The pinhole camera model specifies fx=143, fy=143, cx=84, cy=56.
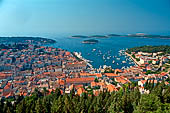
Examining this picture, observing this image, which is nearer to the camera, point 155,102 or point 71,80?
point 155,102

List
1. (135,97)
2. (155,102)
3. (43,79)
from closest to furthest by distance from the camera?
(155,102) < (135,97) < (43,79)

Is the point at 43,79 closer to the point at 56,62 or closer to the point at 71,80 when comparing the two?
the point at 71,80

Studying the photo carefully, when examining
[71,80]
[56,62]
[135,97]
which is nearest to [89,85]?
[71,80]

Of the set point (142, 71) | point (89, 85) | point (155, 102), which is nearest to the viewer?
point (155, 102)

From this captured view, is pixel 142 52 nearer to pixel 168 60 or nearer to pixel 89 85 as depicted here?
pixel 168 60

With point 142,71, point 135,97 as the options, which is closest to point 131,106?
point 135,97

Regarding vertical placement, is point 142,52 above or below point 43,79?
above

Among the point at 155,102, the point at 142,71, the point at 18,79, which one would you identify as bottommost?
the point at 18,79

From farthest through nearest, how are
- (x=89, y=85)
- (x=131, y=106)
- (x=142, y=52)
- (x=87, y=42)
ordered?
(x=87, y=42)
(x=142, y=52)
(x=89, y=85)
(x=131, y=106)

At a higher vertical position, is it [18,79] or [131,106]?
[131,106]
